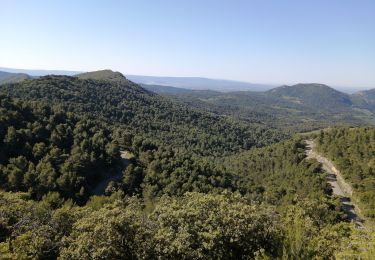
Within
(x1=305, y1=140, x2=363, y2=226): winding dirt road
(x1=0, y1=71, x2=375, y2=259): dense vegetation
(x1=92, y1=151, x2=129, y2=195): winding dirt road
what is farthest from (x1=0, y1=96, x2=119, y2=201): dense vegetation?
(x1=305, y1=140, x2=363, y2=226): winding dirt road

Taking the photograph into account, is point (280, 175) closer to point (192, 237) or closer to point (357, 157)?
point (357, 157)

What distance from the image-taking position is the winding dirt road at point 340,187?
3429 inches

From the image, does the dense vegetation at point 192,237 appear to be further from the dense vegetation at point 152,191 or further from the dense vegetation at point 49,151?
the dense vegetation at point 49,151

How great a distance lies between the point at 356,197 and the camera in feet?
302

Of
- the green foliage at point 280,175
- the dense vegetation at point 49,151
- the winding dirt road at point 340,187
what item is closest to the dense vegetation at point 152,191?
the dense vegetation at point 49,151

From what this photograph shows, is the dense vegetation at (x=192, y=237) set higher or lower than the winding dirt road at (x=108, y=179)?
higher

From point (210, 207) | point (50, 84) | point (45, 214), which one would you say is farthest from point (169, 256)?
point (50, 84)

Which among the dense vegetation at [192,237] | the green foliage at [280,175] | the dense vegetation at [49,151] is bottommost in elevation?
the green foliage at [280,175]

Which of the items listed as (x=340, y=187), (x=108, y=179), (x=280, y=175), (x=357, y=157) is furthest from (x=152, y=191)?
(x=357, y=157)

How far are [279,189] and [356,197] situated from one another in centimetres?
2163

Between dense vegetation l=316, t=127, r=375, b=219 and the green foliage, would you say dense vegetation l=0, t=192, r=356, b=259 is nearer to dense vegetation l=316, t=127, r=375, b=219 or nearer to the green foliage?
the green foliage

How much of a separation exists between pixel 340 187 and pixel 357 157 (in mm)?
13129

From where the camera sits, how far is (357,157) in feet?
350

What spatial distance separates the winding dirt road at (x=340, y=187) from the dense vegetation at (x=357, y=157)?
188 cm
